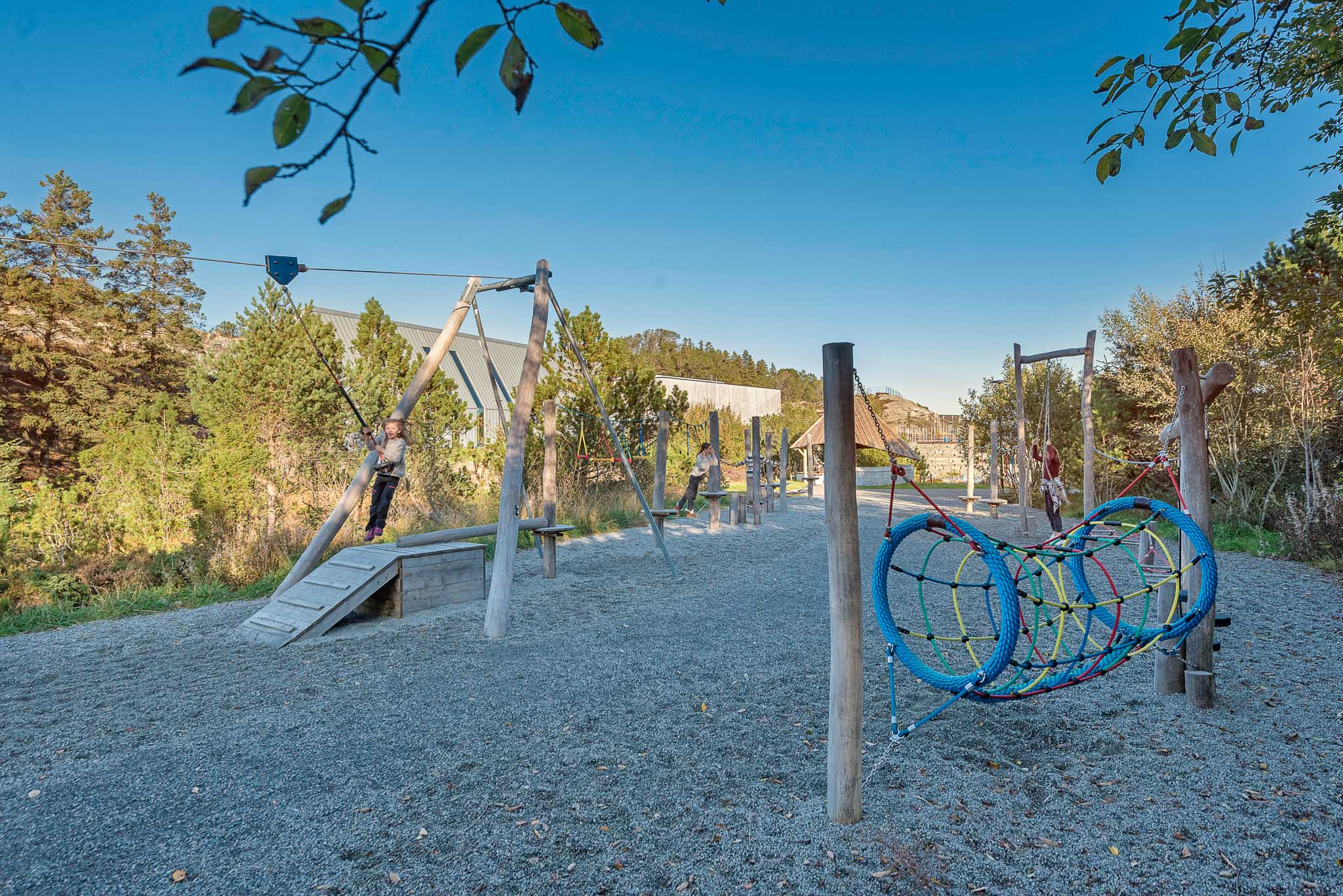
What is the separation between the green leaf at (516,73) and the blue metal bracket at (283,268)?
607cm

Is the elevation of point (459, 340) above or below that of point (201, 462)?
above

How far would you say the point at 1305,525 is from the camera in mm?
8805

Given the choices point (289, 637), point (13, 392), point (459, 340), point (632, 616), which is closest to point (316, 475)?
point (289, 637)

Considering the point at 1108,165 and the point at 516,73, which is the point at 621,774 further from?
the point at 1108,165

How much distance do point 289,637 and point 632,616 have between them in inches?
112

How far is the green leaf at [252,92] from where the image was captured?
0.89m

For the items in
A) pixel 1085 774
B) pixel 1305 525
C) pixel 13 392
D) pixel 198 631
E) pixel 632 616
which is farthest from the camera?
pixel 13 392

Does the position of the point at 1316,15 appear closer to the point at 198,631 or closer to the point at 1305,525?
the point at 1305,525

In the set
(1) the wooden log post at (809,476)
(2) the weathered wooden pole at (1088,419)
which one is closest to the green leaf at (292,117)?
(2) the weathered wooden pole at (1088,419)

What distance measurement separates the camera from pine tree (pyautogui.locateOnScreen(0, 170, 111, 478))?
51.8 feet

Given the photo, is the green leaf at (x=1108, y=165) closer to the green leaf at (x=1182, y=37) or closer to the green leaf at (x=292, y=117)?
the green leaf at (x=1182, y=37)

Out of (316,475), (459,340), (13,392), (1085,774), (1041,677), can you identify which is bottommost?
(1085,774)

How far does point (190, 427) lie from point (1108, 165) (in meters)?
15.8

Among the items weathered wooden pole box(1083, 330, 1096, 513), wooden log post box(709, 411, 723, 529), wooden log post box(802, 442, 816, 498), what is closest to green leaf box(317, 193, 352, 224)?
weathered wooden pole box(1083, 330, 1096, 513)
